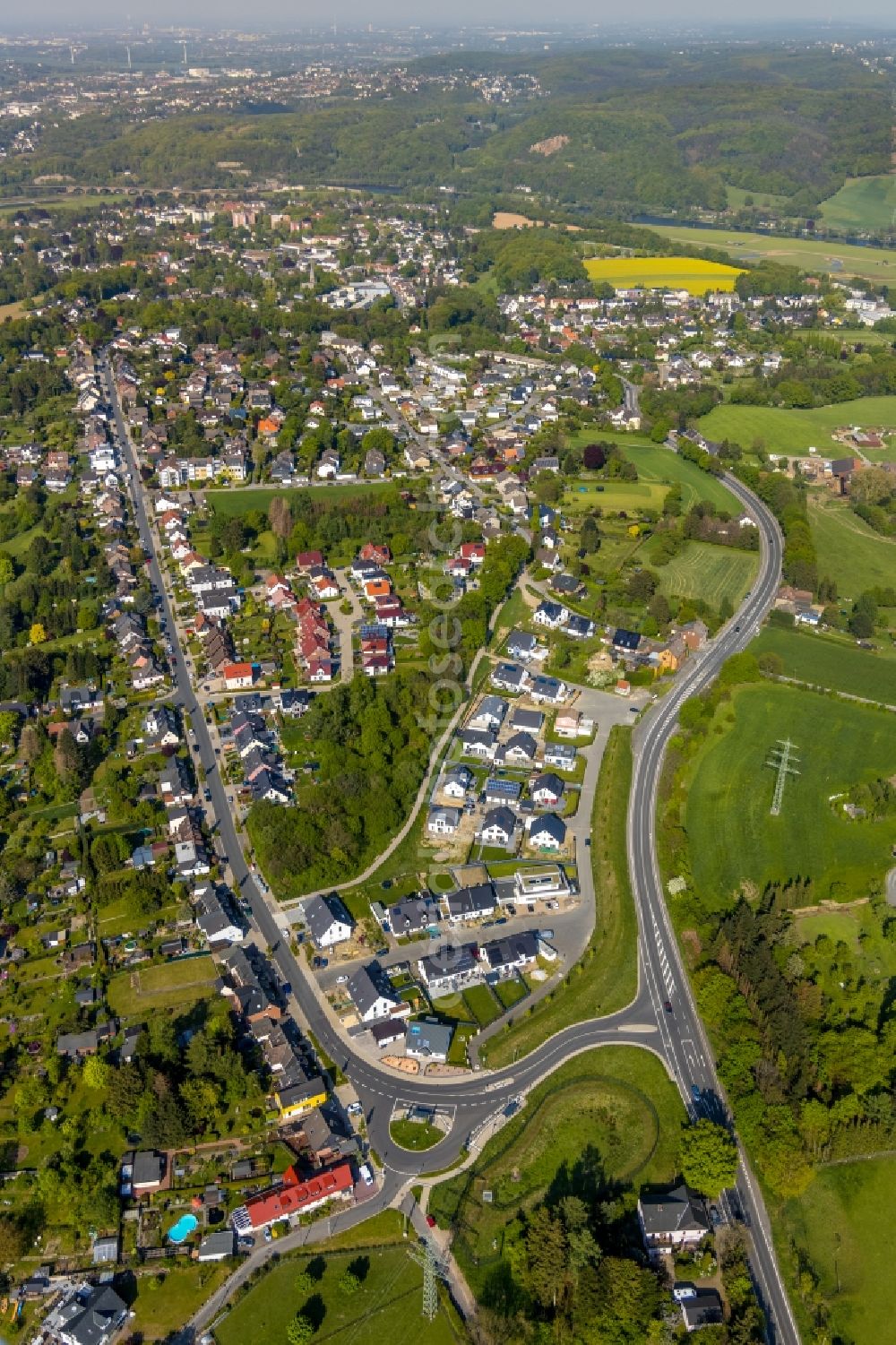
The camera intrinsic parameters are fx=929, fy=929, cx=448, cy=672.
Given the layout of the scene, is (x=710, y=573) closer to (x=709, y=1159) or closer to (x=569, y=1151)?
(x=709, y=1159)

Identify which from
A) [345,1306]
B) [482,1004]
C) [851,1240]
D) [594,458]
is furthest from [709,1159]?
[594,458]

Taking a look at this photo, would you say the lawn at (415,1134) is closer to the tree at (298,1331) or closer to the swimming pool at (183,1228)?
the tree at (298,1331)

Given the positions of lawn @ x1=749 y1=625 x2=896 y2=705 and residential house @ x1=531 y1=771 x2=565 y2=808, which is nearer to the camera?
residential house @ x1=531 y1=771 x2=565 y2=808

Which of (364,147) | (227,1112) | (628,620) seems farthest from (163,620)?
(364,147)

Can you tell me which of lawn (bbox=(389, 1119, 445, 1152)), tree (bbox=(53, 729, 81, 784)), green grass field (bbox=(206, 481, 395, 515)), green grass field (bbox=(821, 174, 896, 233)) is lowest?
lawn (bbox=(389, 1119, 445, 1152))

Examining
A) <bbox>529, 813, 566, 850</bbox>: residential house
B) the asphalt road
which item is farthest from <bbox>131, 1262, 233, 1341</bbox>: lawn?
<bbox>529, 813, 566, 850</bbox>: residential house

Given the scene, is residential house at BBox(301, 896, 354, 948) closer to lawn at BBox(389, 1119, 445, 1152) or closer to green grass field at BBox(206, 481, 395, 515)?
lawn at BBox(389, 1119, 445, 1152)
